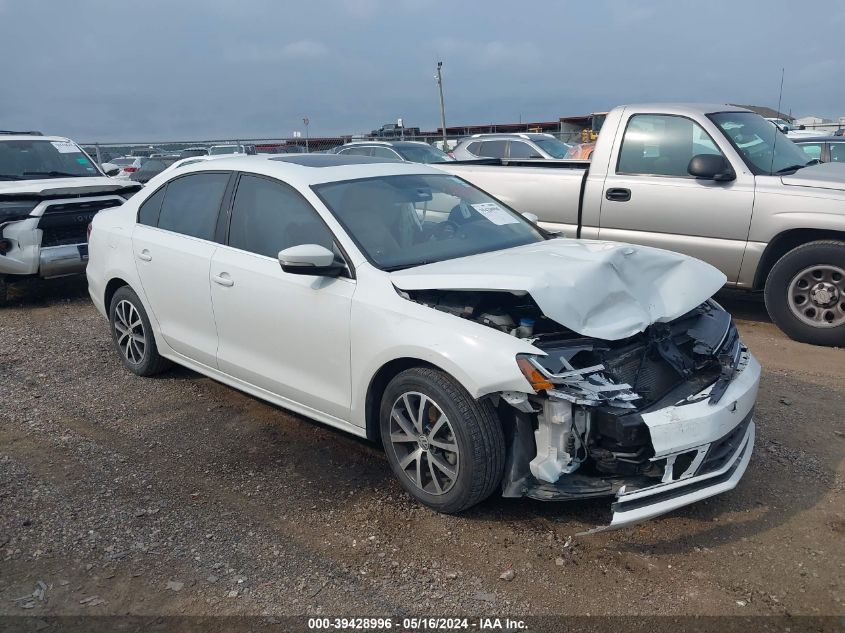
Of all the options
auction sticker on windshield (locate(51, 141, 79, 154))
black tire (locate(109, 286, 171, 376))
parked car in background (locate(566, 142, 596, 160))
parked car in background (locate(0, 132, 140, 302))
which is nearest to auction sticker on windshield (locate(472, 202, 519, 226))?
black tire (locate(109, 286, 171, 376))

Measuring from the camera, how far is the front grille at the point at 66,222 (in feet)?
25.9

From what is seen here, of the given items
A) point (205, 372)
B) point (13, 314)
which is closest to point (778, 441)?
A: point (205, 372)

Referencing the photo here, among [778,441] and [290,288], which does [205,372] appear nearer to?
[290,288]

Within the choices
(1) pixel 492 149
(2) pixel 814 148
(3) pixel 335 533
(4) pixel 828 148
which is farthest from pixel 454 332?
(1) pixel 492 149

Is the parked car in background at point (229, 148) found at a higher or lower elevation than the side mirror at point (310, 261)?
higher

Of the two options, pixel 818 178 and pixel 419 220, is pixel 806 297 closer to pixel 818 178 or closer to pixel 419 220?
pixel 818 178

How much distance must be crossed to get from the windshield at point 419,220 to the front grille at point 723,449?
1694 millimetres

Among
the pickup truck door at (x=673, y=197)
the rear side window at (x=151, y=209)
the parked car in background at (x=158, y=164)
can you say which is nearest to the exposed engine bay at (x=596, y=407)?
the rear side window at (x=151, y=209)

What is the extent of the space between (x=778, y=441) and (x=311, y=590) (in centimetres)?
293

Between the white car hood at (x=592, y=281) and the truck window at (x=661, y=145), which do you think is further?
the truck window at (x=661, y=145)

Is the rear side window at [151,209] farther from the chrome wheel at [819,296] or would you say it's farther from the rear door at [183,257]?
the chrome wheel at [819,296]

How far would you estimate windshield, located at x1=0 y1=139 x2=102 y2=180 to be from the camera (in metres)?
8.88

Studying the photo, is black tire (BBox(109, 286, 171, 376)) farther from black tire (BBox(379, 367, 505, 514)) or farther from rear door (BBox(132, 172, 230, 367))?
black tire (BBox(379, 367, 505, 514))

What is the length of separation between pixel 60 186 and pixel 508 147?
8.45 meters
